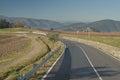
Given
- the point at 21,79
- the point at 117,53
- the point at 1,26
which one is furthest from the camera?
the point at 1,26

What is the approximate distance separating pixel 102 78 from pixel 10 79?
599 cm

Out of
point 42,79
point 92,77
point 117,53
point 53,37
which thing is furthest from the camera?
point 53,37

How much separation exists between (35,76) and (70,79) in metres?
2.58

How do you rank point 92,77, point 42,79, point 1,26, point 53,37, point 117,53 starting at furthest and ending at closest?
point 1,26, point 53,37, point 117,53, point 92,77, point 42,79

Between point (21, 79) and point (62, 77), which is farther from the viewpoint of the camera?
point (62, 77)

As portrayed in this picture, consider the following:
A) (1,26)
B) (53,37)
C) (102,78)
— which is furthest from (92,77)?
(1,26)

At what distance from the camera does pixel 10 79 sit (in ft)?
63.7

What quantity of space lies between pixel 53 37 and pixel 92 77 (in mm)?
52129

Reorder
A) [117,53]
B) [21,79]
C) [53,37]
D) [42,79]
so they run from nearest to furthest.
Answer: [21,79] → [42,79] → [117,53] → [53,37]

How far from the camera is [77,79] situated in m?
18.6

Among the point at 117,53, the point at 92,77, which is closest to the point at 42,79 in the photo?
the point at 92,77

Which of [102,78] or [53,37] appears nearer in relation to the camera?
[102,78]

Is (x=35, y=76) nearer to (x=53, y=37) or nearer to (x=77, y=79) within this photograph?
(x=77, y=79)

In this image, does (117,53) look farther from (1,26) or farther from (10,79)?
(1,26)
